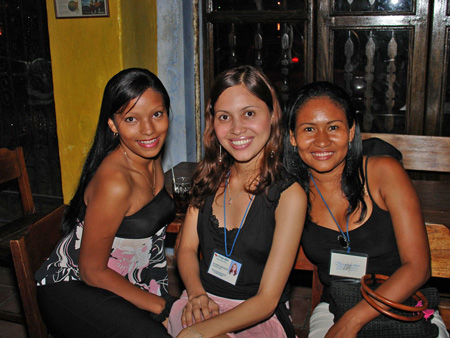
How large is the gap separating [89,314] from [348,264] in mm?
1054

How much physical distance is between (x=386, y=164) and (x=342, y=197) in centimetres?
23

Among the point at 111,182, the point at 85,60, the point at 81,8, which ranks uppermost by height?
the point at 81,8

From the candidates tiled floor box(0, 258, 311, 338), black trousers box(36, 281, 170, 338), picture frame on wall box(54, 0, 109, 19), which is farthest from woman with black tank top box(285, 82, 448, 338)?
picture frame on wall box(54, 0, 109, 19)

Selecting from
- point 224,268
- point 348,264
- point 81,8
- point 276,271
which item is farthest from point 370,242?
point 81,8

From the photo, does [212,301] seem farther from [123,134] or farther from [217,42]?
[217,42]

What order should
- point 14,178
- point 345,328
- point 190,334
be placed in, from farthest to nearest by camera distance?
point 14,178 → point 345,328 → point 190,334

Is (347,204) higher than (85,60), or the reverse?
(85,60)

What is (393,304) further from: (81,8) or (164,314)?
(81,8)

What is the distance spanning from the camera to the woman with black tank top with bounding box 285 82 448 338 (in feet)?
5.32

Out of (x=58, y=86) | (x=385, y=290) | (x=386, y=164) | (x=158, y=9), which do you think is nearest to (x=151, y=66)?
(x=158, y=9)

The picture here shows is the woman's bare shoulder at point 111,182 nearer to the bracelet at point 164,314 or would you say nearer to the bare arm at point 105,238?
the bare arm at point 105,238

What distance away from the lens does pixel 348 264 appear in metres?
1.74

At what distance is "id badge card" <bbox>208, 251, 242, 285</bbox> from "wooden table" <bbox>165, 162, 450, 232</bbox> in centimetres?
35

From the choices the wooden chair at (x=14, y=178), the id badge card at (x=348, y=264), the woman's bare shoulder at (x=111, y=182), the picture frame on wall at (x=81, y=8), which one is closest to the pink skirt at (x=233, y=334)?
the id badge card at (x=348, y=264)
